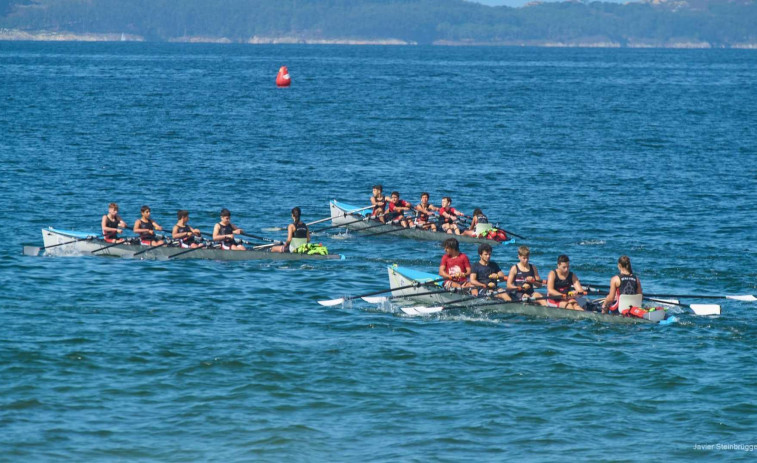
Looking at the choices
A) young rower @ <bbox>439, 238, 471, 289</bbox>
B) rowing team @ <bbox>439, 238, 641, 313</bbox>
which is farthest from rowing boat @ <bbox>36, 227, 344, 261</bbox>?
rowing team @ <bbox>439, 238, 641, 313</bbox>

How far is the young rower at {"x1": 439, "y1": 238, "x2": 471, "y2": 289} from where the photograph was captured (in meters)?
25.8

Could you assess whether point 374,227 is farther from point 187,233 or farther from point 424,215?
point 187,233

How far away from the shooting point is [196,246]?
102ft

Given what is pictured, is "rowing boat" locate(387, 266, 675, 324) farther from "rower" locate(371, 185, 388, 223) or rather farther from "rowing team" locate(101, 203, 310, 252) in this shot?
"rower" locate(371, 185, 388, 223)

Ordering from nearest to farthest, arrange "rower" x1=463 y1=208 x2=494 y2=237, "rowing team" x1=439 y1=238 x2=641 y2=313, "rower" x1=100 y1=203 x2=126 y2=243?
"rowing team" x1=439 y1=238 x2=641 y2=313 → "rower" x1=100 y1=203 x2=126 y2=243 → "rower" x1=463 y1=208 x2=494 y2=237

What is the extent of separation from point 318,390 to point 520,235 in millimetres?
18067

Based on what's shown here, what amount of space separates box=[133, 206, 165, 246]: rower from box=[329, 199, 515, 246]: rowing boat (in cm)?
791

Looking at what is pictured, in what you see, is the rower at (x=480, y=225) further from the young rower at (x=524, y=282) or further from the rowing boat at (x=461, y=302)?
the young rower at (x=524, y=282)

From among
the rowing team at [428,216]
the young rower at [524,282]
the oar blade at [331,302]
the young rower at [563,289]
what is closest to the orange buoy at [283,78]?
the rowing team at [428,216]

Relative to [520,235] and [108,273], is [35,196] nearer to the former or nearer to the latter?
[108,273]

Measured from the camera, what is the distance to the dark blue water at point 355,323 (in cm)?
1794

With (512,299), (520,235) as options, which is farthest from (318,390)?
(520,235)

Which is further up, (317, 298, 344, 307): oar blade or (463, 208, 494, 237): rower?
(463, 208, 494, 237): rower

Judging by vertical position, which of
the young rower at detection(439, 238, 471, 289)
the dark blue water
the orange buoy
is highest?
the orange buoy
